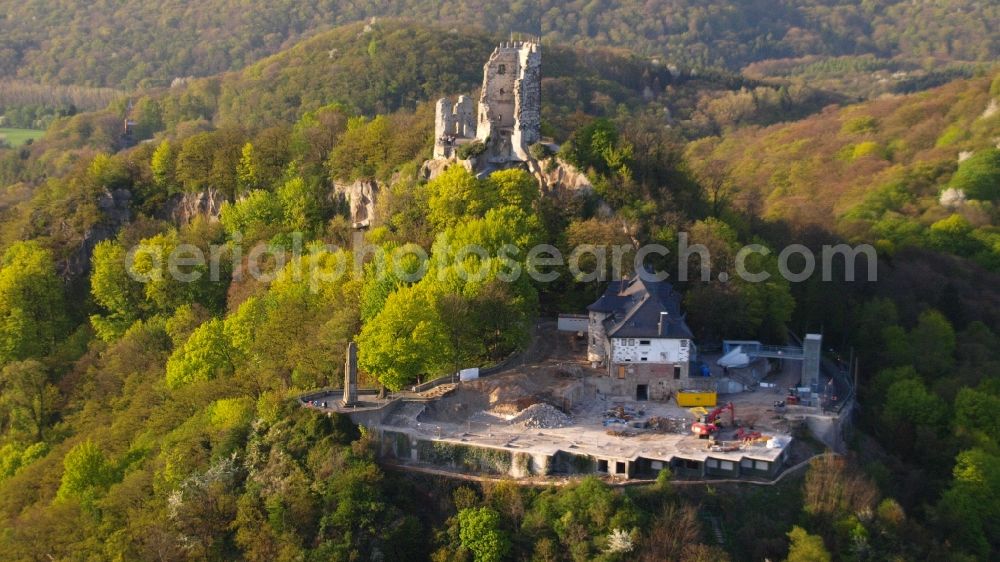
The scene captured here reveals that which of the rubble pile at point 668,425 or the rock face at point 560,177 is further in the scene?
the rock face at point 560,177

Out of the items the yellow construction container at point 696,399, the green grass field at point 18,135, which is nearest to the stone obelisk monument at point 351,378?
the yellow construction container at point 696,399

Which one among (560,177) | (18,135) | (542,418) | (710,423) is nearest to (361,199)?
(560,177)

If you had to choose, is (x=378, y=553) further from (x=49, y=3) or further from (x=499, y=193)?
(x=49, y=3)

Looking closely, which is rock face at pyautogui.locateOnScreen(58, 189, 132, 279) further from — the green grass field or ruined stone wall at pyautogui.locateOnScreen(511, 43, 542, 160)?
the green grass field

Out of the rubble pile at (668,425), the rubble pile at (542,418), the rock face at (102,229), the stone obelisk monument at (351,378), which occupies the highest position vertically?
the rock face at (102,229)

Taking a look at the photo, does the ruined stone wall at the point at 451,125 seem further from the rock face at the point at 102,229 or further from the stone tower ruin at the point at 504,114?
the rock face at the point at 102,229

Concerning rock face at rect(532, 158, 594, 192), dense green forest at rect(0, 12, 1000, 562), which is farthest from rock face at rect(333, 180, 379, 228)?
rock face at rect(532, 158, 594, 192)

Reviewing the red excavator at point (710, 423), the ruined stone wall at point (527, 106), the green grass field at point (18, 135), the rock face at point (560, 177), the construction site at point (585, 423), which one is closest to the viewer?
the construction site at point (585, 423)

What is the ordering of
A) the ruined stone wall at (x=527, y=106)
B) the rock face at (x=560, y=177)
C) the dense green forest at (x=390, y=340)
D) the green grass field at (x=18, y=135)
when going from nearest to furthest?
the dense green forest at (x=390, y=340), the rock face at (x=560, y=177), the ruined stone wall at (x=527, y=106), the green grass field at (x=18, y=135)
